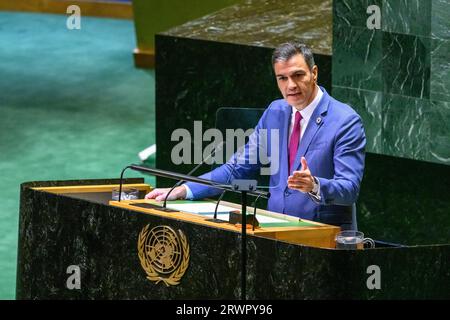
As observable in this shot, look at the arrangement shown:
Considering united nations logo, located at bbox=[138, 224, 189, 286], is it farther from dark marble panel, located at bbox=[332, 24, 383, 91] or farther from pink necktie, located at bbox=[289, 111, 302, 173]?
dark marble panel, located at bbox=[332, 24, 383, 91]

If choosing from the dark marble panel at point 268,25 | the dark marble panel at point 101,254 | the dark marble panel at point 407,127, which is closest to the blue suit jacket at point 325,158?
the dark marble panel at point 101,254

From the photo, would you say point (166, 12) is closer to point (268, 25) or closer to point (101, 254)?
point (268, 25)

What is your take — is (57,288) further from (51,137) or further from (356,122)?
(51,137)

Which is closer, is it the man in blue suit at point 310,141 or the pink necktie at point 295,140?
the man in blue suit at point 310,141

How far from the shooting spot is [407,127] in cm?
808

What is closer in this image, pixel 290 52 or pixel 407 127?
pixel 290 52

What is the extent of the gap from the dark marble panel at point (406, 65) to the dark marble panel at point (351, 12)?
18 cm

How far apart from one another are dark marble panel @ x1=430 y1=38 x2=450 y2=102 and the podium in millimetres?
2089

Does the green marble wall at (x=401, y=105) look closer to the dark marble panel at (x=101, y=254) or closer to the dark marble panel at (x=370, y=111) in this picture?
the dark marble panel at (x=370, y=111)

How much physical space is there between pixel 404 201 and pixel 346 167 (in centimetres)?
252

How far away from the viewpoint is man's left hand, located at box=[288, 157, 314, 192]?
18.1ft

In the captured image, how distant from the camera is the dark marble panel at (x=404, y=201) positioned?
8.10 meters

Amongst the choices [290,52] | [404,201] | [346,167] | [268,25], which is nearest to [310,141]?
[346,167]
